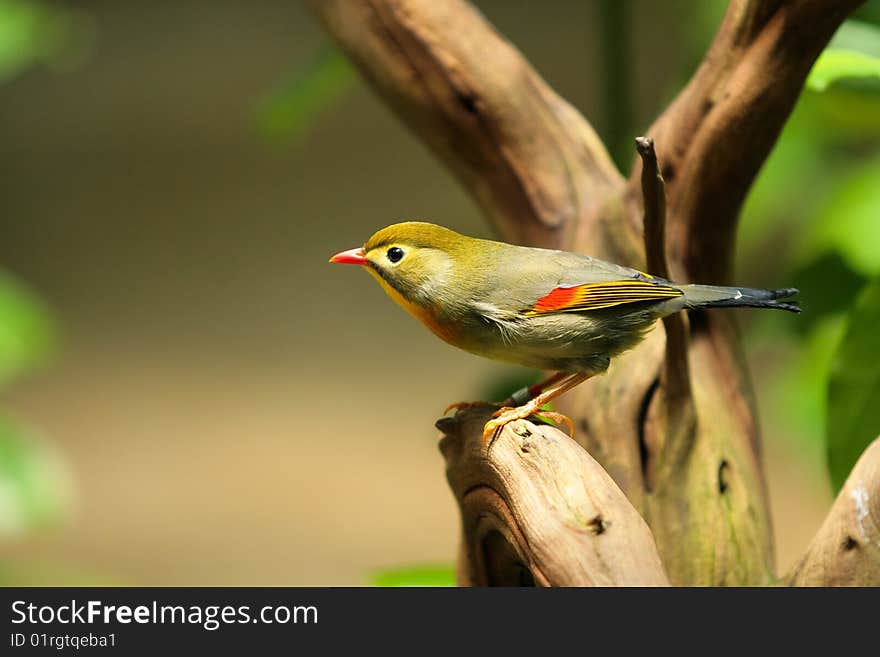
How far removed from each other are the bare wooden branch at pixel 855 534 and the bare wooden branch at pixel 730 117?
0.98m

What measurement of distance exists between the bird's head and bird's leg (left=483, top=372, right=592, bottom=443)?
0.32 m

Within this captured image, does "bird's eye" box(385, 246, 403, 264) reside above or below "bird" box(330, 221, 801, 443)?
above

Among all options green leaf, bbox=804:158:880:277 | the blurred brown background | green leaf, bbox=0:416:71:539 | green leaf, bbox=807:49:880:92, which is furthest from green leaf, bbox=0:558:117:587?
green leaf, bbox=807:49:880:92

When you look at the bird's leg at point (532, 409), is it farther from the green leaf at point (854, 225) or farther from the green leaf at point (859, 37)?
the green leaf at point (854, 225)

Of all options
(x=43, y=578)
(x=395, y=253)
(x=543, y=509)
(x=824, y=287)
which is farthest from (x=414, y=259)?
(x=43, y=578)

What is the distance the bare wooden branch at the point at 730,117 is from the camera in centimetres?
252

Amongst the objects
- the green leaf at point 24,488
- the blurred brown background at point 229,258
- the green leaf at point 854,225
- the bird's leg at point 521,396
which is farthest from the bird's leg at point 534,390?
the blurred brown background at point 229,258

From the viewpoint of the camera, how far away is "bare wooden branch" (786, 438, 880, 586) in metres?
1.94

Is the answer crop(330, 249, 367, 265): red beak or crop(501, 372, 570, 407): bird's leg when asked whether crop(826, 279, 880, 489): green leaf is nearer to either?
crop(501, 372, 570, 407): bird's leg

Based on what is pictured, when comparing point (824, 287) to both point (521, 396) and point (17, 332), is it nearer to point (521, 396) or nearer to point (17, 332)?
point (521, 396)

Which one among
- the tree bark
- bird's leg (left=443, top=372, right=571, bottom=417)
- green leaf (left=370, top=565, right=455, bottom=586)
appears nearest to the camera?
bird's leg (left=443, top=372, right=571, bottom=417)

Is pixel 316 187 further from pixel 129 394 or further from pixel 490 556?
pixel 490 556

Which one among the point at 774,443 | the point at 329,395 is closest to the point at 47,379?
the point at 329,395
